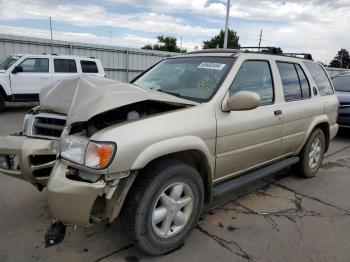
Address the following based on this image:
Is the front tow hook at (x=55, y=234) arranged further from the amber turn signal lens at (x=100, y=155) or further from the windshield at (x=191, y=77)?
the windshield at (x=191, y=77)

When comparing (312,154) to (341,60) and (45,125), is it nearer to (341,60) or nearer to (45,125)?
(45,125)

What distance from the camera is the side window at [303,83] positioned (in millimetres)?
4664

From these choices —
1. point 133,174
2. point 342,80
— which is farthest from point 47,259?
point 342,80

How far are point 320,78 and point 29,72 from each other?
9.52 metres

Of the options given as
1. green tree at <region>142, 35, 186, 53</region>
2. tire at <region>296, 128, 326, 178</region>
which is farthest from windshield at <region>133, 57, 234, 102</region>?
green tree at <region>142, 35, 186, 53</region>

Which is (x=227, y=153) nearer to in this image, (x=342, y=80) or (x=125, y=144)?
(x=125, y=144)

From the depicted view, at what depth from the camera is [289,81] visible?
437 cm

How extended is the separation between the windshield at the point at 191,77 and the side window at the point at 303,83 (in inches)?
62.6

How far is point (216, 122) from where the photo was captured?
3146 mm

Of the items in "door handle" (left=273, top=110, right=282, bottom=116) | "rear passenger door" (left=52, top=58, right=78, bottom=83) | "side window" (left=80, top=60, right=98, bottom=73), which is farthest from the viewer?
"side window" (left=80, top=60, right=98, bottom=73)

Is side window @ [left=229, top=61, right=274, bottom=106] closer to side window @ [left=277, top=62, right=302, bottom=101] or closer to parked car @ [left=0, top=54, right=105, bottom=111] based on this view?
side window @ [left=277, top=62, right=302, bottom=101]

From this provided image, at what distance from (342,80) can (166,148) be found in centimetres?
859

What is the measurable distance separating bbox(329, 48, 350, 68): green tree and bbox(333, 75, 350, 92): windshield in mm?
72523

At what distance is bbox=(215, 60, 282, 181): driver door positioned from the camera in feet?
10.8
